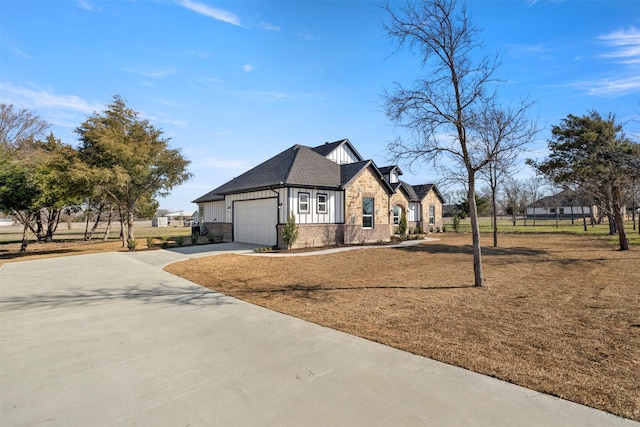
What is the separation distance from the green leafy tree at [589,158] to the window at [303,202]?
1315 centimetres

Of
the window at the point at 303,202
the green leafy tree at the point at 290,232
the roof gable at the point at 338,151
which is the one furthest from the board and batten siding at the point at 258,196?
the roof gable at the point at 338,151

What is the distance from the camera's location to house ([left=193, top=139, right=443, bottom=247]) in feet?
57.0

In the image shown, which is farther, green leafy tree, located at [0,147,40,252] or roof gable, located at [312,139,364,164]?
roof gable, located at [312,139,364,164]

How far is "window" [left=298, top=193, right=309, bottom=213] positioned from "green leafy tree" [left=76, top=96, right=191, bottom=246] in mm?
10770

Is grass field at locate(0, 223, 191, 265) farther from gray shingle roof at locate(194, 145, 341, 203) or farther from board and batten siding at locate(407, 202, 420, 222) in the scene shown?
board and batten siding at locate(407, 202, 420, 222)

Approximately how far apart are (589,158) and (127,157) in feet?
84.1

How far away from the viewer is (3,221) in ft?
253

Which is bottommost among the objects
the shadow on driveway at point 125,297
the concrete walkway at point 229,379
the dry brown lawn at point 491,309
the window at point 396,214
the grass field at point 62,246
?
the dry brown lawn at point 491,309

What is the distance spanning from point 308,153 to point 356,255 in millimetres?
9082

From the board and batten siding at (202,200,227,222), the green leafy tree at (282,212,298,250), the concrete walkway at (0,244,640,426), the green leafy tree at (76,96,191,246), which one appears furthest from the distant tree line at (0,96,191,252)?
the concrete walkway at (0,244,640,426)

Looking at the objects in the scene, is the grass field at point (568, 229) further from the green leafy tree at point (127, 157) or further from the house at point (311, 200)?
the green leafy tree at point (127, 157)

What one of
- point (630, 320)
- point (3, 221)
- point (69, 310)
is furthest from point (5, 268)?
point (3, 221)

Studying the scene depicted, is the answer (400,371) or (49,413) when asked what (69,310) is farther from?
(400,371)

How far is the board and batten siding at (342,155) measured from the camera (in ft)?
76.0
